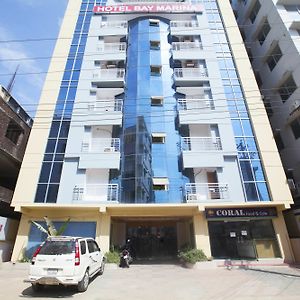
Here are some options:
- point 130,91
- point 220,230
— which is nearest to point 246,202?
point 220,230

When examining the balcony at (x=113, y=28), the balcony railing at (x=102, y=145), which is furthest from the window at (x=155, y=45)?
the balcony railing at (x=102, y=145)

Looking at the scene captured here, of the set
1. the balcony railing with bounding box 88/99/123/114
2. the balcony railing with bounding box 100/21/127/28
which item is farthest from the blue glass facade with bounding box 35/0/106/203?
the balcony railing with bounding box 88/99/123/114

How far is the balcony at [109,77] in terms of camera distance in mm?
23094

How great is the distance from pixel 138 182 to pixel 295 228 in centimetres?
1222

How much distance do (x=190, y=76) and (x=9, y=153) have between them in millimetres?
17172

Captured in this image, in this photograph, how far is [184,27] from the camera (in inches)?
1063

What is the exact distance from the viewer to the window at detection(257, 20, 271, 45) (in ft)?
88.2

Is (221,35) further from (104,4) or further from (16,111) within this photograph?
(16,111)

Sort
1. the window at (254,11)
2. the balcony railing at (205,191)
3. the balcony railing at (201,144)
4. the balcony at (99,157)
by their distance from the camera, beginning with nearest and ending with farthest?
the balcony railing at (205,191)
the balcony at (99,157)
the balcony railing at (201,144)
the window at (254,11)

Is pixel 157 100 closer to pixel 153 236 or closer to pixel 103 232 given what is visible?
pixel 103 232

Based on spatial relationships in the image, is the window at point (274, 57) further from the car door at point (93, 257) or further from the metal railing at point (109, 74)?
the car door at point (93, 257)

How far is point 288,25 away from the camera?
23.4 m

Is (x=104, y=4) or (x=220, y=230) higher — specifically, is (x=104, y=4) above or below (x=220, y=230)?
above

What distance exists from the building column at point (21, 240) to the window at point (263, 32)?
29.9 meters
